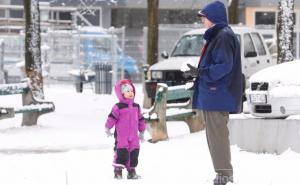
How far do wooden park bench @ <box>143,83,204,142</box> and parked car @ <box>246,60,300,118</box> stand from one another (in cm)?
115

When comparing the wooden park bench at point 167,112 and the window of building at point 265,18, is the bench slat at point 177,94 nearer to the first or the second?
the wooden park bench at point 167,112

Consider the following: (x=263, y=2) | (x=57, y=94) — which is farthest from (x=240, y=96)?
(x=263, y=2)

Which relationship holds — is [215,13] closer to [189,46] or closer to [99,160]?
[99,160]

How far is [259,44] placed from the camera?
18016 mm

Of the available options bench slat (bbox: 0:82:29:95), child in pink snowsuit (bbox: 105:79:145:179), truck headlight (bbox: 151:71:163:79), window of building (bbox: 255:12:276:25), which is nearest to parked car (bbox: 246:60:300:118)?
child in pink snowsuit (bbox: 105:79:145:179)

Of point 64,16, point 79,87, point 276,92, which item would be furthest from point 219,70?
point 64,16

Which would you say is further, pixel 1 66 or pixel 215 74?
pixel 1 66

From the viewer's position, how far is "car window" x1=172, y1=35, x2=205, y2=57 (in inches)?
675

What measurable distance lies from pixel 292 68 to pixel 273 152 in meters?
1.12

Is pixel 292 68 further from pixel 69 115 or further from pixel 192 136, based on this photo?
pixel 69 115

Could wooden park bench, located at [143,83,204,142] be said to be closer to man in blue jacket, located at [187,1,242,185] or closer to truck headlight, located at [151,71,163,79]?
truck headlight, located at [151,71,163,79]

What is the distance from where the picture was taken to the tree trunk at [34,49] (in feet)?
50.0

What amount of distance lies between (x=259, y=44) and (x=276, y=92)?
842cm

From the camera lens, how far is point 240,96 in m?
7.30
